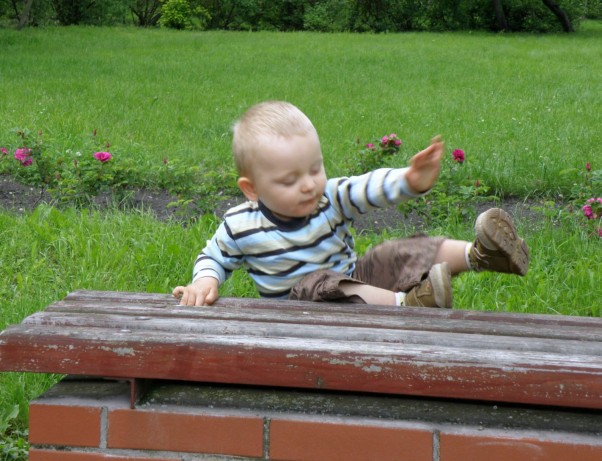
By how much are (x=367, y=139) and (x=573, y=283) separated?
136 inches

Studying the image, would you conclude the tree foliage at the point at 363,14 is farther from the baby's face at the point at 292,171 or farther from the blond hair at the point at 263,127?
the baby's face at the point at 292,171

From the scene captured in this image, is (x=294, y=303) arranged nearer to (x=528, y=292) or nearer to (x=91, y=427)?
(x=91, y=427)

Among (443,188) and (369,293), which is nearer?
(369,293)

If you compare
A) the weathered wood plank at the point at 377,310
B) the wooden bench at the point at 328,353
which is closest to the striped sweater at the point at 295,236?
the weathered wood plank at the point at 377,310

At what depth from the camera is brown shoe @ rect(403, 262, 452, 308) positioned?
2.52m

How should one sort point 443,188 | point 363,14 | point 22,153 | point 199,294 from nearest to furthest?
point 199,294 → point 443,188 → point 22,153 → point 363,14

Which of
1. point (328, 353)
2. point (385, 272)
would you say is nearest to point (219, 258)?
point (385, 272)

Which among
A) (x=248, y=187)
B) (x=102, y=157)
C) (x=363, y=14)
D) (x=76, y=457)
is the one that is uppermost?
(x=363, y=14)

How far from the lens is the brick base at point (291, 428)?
1.83 meters

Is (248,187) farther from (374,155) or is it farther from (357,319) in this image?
(374,155)

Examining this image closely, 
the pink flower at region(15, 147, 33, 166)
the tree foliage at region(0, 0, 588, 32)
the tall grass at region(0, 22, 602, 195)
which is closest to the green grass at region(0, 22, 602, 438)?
the tall grass at region(0, 22, 602, 195)

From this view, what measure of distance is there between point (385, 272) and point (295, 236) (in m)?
0.36

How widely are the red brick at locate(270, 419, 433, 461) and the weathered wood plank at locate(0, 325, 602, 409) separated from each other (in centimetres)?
8

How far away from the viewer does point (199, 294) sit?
2.48 metres
